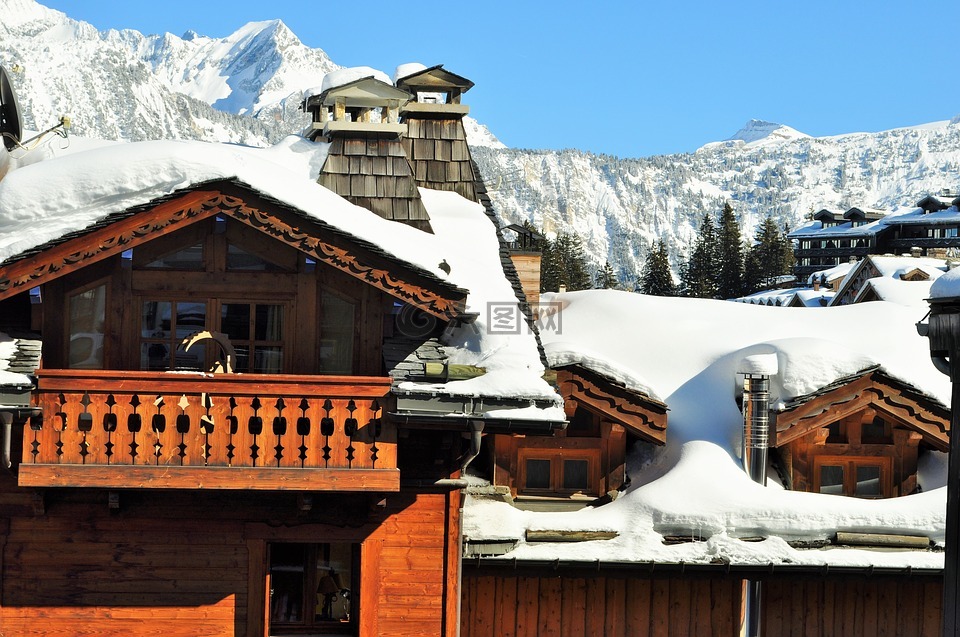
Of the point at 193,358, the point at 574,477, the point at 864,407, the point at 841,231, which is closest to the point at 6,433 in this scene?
the point at 193,358

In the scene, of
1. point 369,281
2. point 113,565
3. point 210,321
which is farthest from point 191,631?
point 369,281

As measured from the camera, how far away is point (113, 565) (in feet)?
48.3

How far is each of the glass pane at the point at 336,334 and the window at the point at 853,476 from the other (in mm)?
7418

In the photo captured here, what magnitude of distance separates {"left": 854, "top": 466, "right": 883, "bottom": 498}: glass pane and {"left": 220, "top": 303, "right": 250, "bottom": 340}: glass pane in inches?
367

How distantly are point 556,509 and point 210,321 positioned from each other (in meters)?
5.88

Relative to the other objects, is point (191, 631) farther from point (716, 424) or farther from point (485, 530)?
point (716, 424)

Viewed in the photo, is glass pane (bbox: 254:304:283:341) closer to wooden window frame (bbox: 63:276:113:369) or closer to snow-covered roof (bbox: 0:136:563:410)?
snow-covered roof (bbox: 0:136:563:410)

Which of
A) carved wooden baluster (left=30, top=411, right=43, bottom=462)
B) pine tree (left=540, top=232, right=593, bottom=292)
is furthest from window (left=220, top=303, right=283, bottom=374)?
pine tree (left=540, top=232, right=593, bottom=292)

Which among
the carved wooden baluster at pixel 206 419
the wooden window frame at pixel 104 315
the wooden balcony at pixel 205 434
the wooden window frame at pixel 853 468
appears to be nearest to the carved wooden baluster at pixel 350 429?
the wooden balcony at pixel 205 434

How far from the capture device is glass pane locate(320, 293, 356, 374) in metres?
15.1

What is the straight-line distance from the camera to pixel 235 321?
15039mm

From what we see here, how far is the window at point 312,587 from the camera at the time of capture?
1527 cm

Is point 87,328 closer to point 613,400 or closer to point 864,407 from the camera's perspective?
point 613,400

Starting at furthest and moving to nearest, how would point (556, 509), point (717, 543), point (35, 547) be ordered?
1. point (556, 509)
2. point (717, 543)
3. point (35, 547)
